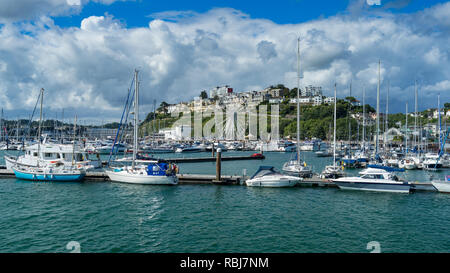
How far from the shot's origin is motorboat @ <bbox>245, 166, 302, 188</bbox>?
24.8 m

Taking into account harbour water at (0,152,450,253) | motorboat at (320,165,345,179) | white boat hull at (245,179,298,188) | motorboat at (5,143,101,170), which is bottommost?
harbour water at (0,152,450,253)

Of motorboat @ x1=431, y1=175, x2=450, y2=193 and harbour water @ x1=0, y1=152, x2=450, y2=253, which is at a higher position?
motorboat @ x1=431, y1=175, x2=450, y2=193

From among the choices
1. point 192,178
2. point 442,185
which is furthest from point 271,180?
point 442,185

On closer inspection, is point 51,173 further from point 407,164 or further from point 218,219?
point 407,164

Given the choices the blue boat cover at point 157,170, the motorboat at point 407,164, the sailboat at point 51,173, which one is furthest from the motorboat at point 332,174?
the sailboat at point 51,173

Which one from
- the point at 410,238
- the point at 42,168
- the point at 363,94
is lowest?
the point at 410,238

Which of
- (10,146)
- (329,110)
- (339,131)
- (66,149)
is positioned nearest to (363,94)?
(66,149)

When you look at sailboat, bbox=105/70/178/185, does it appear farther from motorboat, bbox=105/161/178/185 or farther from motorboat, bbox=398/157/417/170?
motorboat, bbox=398/157/417/170

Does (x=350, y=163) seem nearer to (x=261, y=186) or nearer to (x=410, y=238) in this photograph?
(x=261, y=186)

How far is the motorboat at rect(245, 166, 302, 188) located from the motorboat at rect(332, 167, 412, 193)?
3710mm

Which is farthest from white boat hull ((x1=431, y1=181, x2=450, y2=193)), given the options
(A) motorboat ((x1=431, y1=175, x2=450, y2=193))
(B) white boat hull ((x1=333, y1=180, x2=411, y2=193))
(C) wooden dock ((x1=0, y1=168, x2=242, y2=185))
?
(C) wooden dock ((x1=0, y1=168, x2=242, y2=185))

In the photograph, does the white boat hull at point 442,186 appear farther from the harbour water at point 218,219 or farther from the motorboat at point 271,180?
the motorboat at point 271,180
